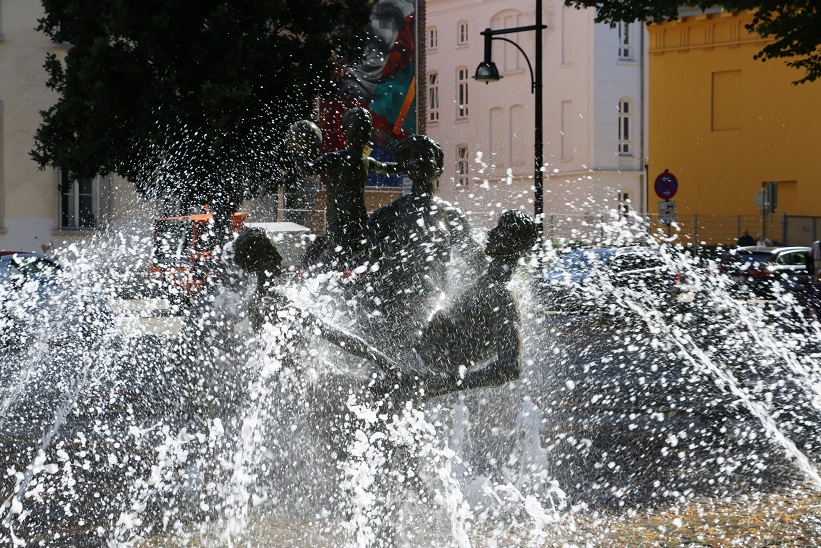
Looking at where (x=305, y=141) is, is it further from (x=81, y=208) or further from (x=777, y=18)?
(x=81, y=208)

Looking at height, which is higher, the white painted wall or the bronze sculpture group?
the white painted wall

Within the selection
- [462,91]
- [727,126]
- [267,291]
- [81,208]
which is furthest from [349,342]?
[462,91]

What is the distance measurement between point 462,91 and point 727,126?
17953mm

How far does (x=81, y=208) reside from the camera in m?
30.1

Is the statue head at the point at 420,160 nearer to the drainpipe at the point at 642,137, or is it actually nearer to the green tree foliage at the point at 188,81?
the green tree foliage at the point at 188,81

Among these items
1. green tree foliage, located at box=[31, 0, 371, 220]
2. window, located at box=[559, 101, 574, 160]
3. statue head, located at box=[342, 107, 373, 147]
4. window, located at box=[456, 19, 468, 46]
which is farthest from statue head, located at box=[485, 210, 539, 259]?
window, located at box=[456, 19, 468, 46]

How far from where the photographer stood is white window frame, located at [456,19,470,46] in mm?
55938

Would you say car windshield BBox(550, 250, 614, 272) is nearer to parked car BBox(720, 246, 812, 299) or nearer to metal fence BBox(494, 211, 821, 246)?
parked car BBox(720, 246, 812, 299)

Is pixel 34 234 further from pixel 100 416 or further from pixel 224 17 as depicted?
pixel 100 416

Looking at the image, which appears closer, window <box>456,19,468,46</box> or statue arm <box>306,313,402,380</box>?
statue arm <box>306,313,402,380</box>

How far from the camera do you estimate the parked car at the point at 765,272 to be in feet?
67.5

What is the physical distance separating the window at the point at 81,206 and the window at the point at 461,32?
95.5 ft

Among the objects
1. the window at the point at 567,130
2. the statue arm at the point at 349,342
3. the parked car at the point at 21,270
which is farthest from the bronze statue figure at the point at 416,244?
the window at the point at 567,130

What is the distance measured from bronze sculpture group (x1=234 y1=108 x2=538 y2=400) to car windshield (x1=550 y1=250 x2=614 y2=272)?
13.8 meters
